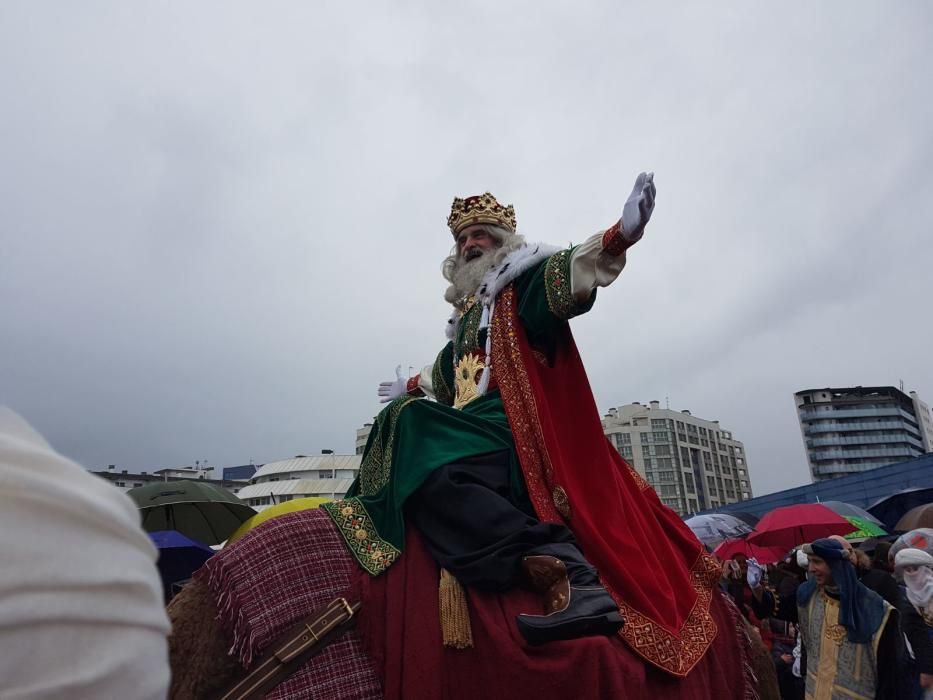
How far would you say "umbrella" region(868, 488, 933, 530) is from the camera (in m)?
17.9

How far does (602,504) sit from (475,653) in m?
1.20

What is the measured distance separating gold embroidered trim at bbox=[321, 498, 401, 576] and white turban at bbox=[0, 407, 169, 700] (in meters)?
2.17

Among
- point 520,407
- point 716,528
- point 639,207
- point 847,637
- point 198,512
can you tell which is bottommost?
point 847,637

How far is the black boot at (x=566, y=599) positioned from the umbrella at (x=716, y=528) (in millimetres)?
14011

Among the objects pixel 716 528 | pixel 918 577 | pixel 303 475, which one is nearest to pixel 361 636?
pixel 918 577

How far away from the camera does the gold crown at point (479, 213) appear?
5.42 metres

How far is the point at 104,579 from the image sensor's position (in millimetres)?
884

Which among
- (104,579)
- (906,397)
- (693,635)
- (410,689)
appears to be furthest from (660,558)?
(906,397)

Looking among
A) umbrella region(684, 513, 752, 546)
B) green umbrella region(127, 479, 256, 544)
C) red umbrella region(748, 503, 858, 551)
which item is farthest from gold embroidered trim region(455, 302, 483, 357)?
umbrella region(684, 513, 752, 546)

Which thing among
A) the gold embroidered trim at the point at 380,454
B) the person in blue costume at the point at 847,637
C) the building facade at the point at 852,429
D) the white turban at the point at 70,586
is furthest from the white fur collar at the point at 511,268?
the building facade at the point at 852,429

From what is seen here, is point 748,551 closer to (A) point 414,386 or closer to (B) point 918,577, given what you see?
(B) point 918,577

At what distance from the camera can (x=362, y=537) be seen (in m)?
3.17

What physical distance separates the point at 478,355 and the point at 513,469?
1138mm

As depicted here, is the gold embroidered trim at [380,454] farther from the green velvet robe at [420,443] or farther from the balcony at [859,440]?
the balcony at [859,440]
